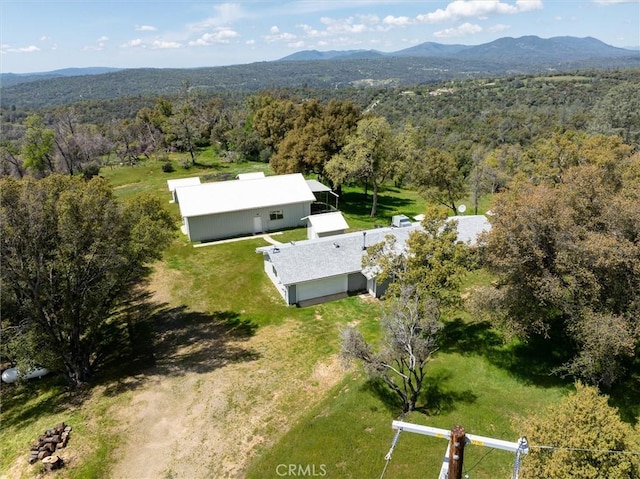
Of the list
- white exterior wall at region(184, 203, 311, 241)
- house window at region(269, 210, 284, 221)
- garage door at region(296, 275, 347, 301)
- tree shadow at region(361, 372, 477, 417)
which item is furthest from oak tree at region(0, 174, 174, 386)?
house window at region(269, 210, 284, 221)

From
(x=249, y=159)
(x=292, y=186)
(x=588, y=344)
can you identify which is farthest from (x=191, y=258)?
(x=249, y=159)

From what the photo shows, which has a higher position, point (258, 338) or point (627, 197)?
point (627, 197)

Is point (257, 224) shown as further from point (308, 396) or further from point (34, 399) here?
point (34, 399)

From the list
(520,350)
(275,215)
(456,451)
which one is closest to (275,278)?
(275,215)

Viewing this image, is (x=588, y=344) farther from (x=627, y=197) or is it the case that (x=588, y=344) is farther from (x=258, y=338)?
(x=258, y=338)

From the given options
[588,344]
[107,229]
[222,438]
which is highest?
[107,229]

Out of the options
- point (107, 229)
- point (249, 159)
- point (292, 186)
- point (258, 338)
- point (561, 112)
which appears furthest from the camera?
point (561, 112)

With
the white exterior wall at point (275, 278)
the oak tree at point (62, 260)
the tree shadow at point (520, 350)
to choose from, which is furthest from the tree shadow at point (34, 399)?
the tree shadow at point (520, 350)
